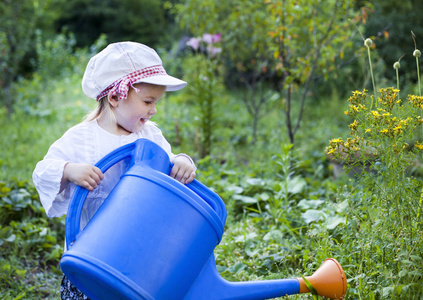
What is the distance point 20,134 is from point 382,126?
3.98m

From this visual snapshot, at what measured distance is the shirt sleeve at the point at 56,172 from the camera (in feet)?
4.76

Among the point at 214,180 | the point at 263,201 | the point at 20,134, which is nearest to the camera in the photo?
the point at 263,201

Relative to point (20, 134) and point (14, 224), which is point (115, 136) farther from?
point (20, 134)

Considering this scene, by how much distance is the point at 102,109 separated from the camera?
1667mm

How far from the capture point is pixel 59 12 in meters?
12.6

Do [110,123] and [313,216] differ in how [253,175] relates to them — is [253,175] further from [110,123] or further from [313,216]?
[110,123]

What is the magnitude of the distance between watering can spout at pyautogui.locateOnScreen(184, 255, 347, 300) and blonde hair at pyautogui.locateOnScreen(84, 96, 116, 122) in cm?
64

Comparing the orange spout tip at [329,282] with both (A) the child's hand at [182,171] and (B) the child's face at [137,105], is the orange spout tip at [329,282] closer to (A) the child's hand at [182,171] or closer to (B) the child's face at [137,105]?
(A) the child's hand at [182,171]

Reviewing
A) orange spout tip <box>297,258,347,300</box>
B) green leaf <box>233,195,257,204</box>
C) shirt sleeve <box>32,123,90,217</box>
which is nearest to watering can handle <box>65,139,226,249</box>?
shirt sleeve <box>32,123,90,217</box>

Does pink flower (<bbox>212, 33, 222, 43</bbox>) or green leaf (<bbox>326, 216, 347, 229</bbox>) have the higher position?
pink flower (<bbox>212, 33, 222, 43</bbox>)

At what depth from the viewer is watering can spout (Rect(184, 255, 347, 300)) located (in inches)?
54.4

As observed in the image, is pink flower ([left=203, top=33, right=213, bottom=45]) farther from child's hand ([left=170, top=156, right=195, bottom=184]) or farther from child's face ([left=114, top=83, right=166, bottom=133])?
child's hand ([left=170, top=156, right=195, bottom=184])

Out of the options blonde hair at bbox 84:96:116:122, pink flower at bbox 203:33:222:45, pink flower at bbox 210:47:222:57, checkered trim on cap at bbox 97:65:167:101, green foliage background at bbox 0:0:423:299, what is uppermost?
checkered trim on cap at bbox 97:65:167:101

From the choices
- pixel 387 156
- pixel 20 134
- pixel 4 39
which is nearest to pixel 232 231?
pixel 387 156
